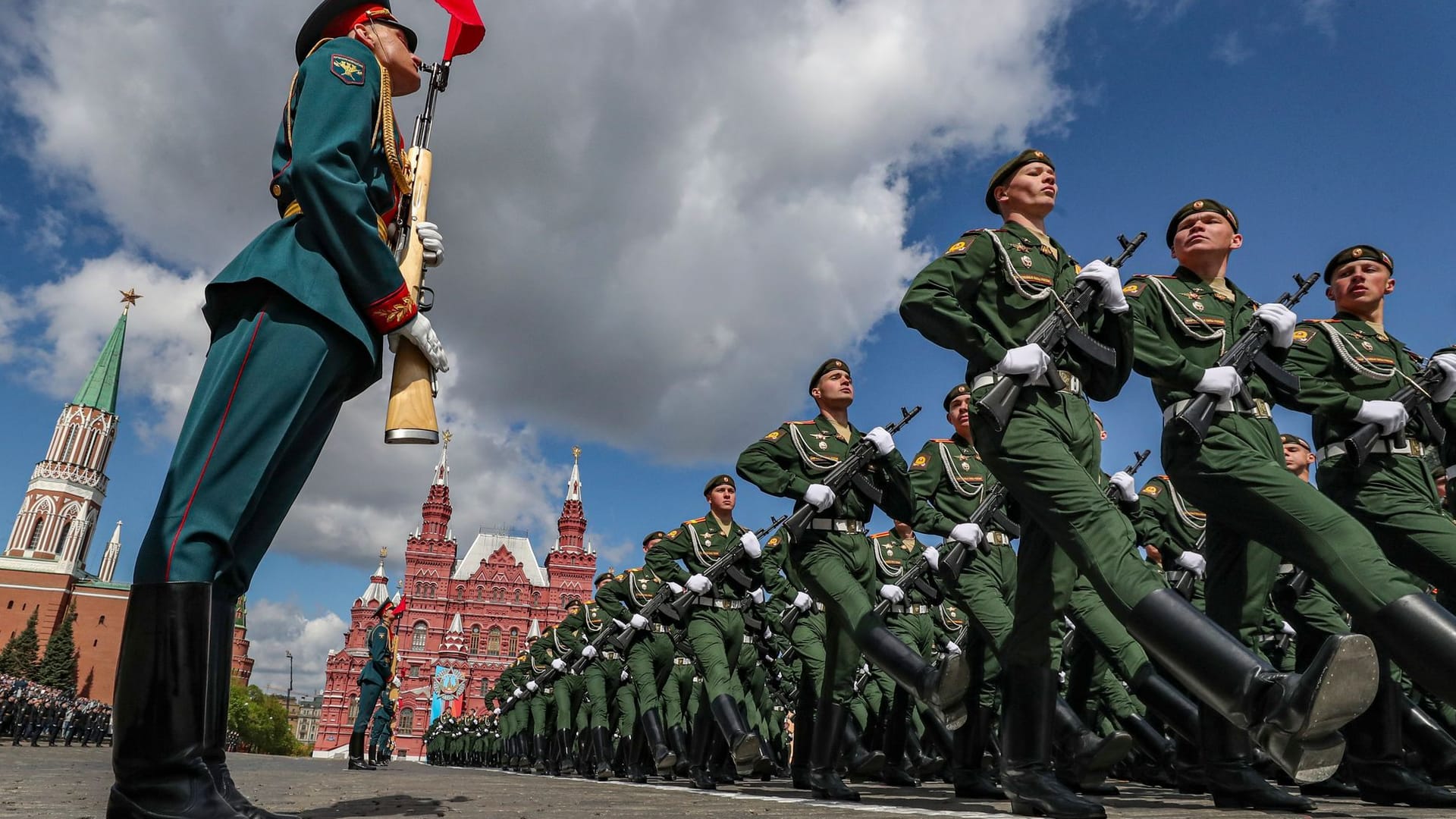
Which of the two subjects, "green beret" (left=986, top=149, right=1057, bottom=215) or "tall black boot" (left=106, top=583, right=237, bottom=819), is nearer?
"tall black boot" (left=106, top=583, right=237, bottom=819)

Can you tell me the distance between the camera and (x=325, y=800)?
399cm

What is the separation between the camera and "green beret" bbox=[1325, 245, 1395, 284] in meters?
5.07

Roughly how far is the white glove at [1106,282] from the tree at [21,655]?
8029 centimetres

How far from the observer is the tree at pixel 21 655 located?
216 feet

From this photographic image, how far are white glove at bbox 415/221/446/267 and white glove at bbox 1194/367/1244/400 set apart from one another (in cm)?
309

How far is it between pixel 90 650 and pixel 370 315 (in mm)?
92076

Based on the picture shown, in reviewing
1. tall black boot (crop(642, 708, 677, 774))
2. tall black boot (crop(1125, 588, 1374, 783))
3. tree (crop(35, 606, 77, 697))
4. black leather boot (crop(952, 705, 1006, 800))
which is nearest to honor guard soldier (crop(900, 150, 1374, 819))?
tall black boot (crop(1125, 588, 1374, 783))

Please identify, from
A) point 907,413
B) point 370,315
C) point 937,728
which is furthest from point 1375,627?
point 937,728

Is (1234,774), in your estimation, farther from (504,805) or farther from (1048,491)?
(504,805)

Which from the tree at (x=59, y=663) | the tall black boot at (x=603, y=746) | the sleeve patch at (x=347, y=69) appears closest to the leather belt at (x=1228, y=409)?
the sleeve patch at (x=347, y=69)

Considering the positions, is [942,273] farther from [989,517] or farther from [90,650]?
[90,650]

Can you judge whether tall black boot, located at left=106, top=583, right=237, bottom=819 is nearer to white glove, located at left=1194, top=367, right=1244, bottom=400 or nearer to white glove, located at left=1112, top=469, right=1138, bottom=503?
white glove, located at left=1194, top=367, right=1244, bottom=400

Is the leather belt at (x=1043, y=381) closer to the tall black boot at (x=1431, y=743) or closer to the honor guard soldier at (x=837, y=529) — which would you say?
the honor guard soldier at (x=837, y=529)

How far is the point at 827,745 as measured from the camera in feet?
19.7
